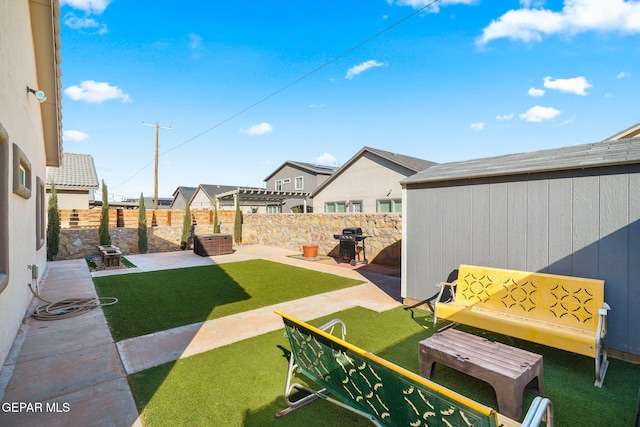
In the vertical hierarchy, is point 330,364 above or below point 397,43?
below

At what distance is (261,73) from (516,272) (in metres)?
11.7

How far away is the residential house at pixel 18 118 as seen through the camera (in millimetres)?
3396

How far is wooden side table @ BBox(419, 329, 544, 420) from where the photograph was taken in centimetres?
242

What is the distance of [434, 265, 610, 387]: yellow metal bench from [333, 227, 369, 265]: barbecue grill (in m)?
5.97

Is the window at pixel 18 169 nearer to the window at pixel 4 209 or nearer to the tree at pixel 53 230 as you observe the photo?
the window at pixel 4 209

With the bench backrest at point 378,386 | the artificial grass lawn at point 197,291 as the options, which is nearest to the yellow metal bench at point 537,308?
the bench backrest at point 378,386

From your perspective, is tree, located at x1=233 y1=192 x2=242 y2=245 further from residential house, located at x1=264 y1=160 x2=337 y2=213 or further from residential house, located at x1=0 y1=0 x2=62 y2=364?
residential house, located at x1=0 y1=0 x2=62 y2=364

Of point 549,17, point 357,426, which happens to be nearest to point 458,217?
point 357,426

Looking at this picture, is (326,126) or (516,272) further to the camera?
(326,126)

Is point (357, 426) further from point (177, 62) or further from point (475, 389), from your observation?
point (177, 62)

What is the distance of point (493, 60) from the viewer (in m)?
10.1

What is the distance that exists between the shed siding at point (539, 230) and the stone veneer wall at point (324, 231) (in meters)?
4.62

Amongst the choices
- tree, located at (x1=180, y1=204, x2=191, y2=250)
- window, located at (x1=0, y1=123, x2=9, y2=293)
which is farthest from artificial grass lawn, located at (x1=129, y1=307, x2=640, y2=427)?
tree, located at (x1=180, y1=204, x2=191, y2=250)

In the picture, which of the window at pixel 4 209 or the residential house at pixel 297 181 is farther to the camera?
the residential house at pixel 297 181
